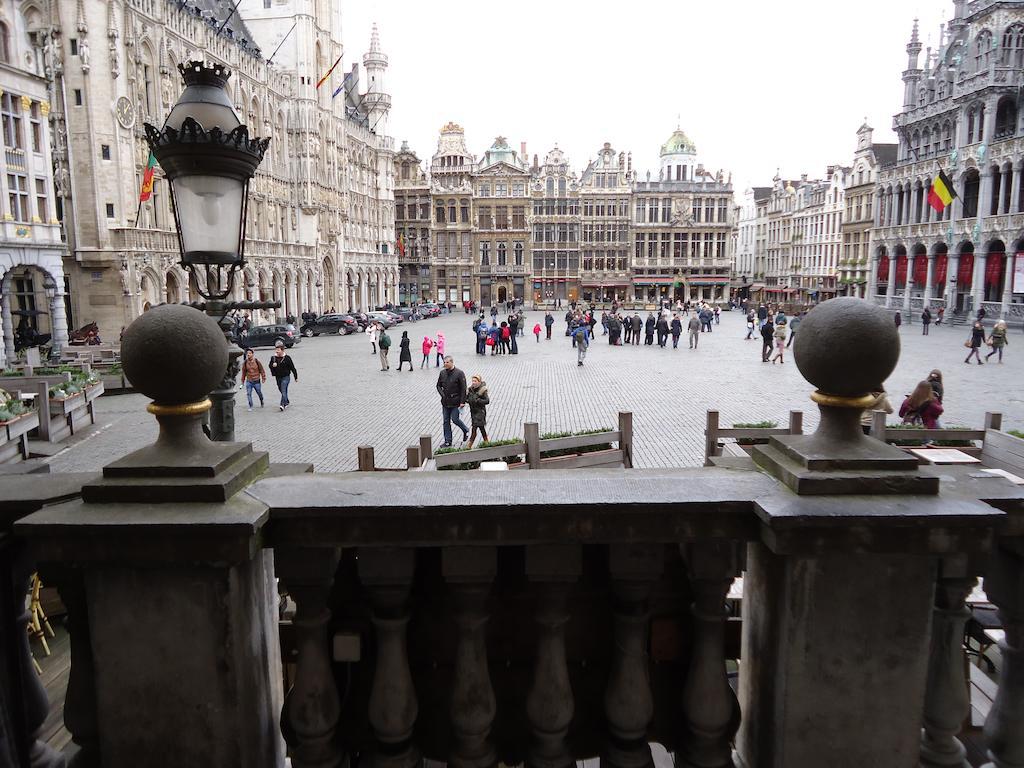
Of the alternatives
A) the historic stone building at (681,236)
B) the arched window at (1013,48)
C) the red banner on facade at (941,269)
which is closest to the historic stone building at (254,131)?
the historic stone building at (681,236)

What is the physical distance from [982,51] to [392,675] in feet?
204

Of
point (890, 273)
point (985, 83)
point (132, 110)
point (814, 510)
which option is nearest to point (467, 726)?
point (814, 510)

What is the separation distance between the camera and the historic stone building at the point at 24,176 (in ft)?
94.4

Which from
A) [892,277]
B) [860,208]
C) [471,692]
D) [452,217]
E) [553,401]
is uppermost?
[452,217]

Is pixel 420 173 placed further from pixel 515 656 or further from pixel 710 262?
pixel 515 656

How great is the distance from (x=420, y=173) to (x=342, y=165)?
22.8 m

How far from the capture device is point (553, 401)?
19859 millimetres

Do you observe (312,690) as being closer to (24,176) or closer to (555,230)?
(24,176)

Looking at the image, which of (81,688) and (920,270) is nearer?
(81,688)

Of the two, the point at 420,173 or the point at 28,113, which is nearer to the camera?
the point at 28,113


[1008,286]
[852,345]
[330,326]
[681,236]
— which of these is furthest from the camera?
[681,236]

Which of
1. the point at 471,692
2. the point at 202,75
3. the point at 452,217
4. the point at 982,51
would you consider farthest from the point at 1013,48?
the point at 471,692

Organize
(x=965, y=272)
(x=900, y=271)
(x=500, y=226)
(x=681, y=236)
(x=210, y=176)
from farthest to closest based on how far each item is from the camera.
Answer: (x=681, y=236), (x=500, y=226), (x=900, y=271), (x=965, y=272), (x=210, y=176)

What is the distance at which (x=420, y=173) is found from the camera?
88000mm
